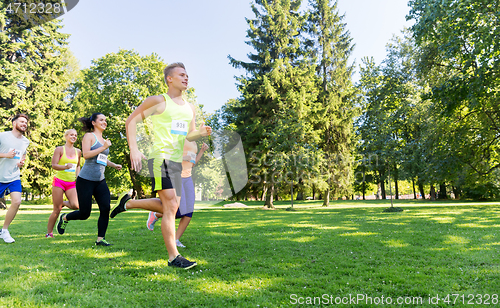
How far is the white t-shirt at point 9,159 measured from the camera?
575 cm

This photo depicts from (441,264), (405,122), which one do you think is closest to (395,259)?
(441,264)

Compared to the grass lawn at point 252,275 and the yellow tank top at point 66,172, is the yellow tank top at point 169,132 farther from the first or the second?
the yellow tank top at point 66,172

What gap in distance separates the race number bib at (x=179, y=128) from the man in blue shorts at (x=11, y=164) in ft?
12.5

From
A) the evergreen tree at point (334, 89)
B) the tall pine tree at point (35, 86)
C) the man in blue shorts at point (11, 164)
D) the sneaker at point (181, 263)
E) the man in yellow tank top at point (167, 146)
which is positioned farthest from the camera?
the evergreen tree at point (334, 89)

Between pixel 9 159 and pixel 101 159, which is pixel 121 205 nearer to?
pixel 101 159

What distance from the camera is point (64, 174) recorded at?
6.16m

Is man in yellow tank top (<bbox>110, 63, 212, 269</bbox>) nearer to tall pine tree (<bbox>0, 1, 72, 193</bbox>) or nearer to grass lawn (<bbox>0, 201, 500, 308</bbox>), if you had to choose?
grass lawn (<bbox>0, 201, 500, 308</bbox>)

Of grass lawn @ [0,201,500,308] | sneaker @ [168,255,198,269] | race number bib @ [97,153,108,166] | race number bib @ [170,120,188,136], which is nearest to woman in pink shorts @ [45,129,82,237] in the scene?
grass lawn @ [0,201,500,308]

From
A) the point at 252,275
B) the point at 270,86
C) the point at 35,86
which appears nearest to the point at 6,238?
the point at 252,275

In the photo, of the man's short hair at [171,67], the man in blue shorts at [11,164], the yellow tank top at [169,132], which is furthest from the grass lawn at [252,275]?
the man's short hair at [171,67]

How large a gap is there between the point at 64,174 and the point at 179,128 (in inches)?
147

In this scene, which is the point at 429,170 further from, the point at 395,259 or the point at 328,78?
the point at 395,259

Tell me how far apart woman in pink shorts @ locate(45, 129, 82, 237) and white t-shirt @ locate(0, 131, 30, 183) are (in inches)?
25.0

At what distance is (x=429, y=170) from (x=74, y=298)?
2047 cm
